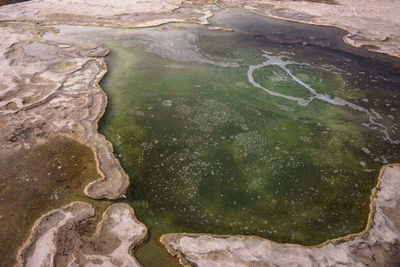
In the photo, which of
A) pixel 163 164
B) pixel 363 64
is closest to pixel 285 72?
pixel 363 64

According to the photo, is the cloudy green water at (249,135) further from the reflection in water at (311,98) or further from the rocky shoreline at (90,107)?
the rocky shoreline at (90,107)

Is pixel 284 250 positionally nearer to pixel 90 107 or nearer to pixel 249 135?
pixel 249 135

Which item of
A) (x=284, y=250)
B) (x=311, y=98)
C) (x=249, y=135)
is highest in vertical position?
(x=311, y=98)

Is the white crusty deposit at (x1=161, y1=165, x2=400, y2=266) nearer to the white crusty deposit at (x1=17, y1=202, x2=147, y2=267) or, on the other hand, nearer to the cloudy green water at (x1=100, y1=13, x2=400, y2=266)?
the cloudy green water at (x1=100, y1=13, x2=400, y2=266)

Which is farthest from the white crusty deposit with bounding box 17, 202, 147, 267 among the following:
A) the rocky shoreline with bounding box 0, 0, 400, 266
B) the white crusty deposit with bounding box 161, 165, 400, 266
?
the white crusty deposit with bounding box 161, 165, 400, 266

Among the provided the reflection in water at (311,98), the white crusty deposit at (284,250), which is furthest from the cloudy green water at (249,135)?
the white crusty deposit at (284,250)

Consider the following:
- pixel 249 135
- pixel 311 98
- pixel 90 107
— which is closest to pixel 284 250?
pixel 249 135
